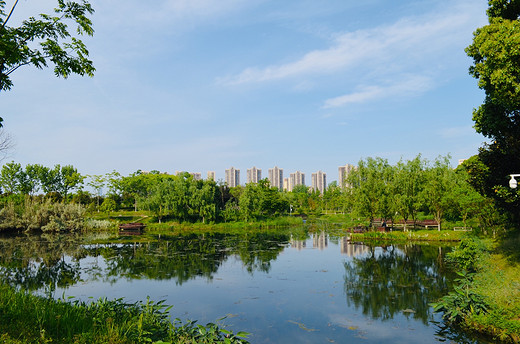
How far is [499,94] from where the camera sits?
1153 centimetres

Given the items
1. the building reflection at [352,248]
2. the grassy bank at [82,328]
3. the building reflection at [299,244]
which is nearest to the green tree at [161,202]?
the building reflection at [299,244]

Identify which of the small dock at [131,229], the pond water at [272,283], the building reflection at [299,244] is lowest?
the building reflection at [299,244]

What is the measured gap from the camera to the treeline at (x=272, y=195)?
112 ft

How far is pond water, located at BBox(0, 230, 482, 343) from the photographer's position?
11.8m

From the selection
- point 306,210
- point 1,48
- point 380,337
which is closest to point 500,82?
point 380,337

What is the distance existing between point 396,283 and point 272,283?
6.67 metres

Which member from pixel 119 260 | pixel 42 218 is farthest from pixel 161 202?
pixel 119 260

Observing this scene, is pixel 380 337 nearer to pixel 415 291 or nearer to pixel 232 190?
pixel 415 291

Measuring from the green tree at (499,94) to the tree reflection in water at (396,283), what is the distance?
549 centimetres

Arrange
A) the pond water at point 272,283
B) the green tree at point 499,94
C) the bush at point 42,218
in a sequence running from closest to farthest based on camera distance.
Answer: the green tree at point 499,94 < the pond water at point 272,283 < the bush at point 42,218

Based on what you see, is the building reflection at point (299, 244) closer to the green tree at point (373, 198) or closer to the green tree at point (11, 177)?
the green tree at point (373, 198)

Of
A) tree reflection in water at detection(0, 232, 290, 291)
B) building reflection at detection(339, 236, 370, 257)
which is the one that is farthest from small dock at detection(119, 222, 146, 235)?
building reflection at detection(339, 236, 370, 257)

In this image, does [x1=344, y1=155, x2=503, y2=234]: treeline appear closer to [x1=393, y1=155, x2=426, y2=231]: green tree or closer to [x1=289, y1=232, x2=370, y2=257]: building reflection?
[x1=393, y1=155, x2=426, y2=231]: green tree

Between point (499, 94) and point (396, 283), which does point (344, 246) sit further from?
point (499, 94)
